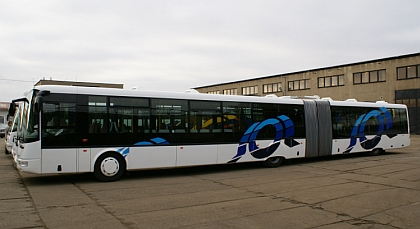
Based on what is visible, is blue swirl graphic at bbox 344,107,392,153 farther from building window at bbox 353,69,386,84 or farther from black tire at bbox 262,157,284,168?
building window at bbox 353,69,386,84

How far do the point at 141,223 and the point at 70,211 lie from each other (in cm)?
188

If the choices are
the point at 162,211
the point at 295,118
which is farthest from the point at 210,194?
the point at 295,118

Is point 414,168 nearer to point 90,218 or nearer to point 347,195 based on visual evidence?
point 347,195

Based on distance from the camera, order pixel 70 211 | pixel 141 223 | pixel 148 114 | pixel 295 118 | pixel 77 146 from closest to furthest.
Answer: pixel 141 223, pixel 70 211, pixel 77 146, pixel 148 114, pixel 295 118

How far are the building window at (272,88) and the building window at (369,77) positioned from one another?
503 inches

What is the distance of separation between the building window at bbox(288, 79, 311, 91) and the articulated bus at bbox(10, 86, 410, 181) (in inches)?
1468

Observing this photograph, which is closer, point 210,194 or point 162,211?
point 162,211

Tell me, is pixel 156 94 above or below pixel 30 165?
above

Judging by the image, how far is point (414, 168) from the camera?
49.9 ft

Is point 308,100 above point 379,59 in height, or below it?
below

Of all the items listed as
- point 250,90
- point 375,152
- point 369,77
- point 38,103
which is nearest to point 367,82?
point 369,77

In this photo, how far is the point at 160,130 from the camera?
13.0m

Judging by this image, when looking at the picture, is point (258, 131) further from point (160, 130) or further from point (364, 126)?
point (364, 126)

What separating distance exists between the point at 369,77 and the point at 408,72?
15.0 feet
